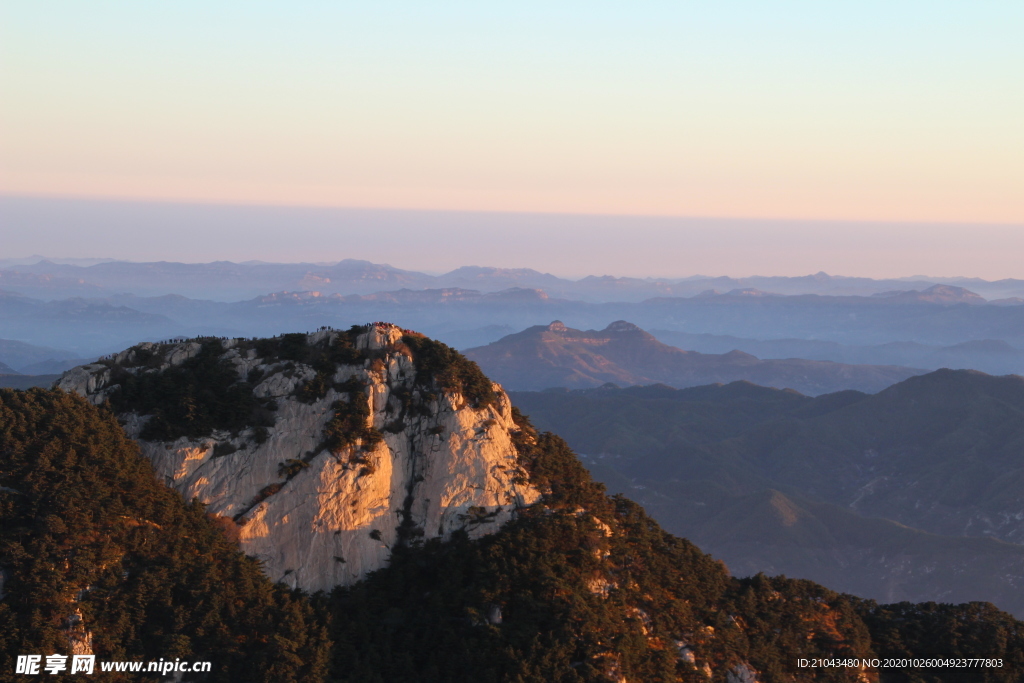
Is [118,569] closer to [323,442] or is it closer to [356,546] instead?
[356,546]

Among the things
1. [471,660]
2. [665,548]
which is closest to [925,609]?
[665,548]

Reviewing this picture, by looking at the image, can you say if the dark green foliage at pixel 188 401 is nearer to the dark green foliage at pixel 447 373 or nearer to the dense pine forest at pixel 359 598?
the dense pine forest at pixel 359 598

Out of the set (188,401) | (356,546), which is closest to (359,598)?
(356,546)

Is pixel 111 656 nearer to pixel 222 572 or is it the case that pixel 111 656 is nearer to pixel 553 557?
pixel 222 572

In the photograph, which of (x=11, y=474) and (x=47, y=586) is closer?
(x=47, y=586)

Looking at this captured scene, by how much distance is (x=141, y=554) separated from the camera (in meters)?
41.9

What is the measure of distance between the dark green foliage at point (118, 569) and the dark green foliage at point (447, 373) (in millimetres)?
15591

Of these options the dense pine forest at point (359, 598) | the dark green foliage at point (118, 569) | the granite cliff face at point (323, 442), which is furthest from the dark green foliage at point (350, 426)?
the dark green foliage at point (118, 569)

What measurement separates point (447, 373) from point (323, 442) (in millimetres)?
9018

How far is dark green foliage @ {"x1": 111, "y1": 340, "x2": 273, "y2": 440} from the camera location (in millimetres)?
48625

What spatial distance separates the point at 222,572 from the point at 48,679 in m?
9.08

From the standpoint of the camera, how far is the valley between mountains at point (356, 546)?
40969mm

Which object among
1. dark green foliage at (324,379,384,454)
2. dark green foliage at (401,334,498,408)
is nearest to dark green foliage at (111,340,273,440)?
dark green foliage at (324,379,384,454)

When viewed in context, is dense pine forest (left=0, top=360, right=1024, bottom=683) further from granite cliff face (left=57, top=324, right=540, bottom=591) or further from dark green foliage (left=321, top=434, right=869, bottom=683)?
granite cliff face (left=57, top=324, right=540, bottom=591)
